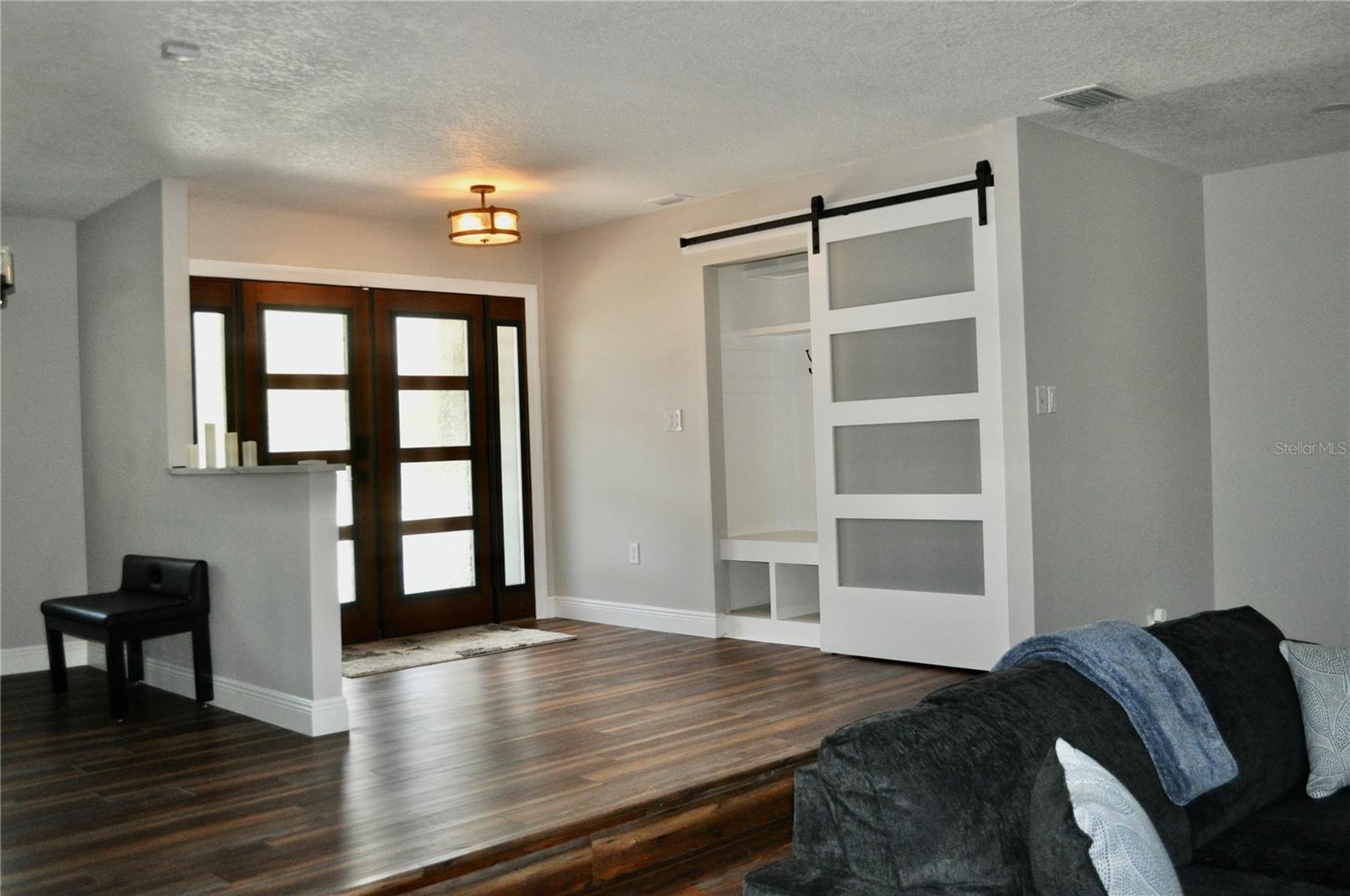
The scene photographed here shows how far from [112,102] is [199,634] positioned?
7.43 ft

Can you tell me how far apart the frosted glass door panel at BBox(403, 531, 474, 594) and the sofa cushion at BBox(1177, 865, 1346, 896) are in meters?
5.16

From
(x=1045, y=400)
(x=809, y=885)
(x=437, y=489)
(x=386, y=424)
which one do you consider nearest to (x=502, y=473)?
(x=437, y=489)

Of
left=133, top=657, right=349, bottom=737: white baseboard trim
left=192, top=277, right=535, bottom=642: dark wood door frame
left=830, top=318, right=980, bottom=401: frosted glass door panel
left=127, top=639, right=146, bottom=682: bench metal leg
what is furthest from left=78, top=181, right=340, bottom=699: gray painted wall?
left=830, top=318, right=980, bottom=401: frosted glass door panel

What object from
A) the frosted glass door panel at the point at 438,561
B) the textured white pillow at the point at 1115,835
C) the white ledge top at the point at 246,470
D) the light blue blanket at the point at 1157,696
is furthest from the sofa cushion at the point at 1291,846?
the frosted glass door panel at the point at 438,561

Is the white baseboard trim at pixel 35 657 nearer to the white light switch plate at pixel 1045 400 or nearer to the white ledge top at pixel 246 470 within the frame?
the white ledge top at pixel 246 470

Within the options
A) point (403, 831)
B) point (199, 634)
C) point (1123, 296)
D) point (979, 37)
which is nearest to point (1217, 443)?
point (1123, 296)

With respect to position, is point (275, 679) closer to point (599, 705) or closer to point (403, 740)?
point (403, 740)

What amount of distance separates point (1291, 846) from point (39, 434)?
20.1 feet

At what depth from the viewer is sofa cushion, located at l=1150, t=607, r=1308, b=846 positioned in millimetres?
2414

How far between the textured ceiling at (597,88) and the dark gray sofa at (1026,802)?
2290 mm

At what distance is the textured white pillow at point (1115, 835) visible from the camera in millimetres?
1533

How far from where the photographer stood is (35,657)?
19.8ft

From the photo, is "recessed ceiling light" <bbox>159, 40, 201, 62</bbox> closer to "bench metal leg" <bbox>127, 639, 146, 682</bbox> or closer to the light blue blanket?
"bench metal leg" <bbox>127, 639, 146, 682</bbox>

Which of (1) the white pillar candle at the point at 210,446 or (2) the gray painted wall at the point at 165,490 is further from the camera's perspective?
(1) the white pillar candle at the point at 210,446
